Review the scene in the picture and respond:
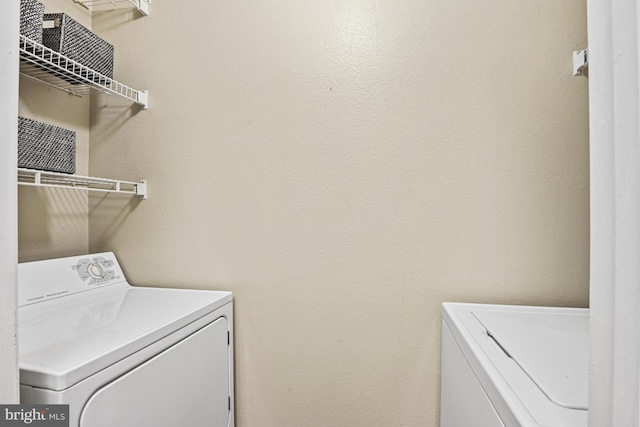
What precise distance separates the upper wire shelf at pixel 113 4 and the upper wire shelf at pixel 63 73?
0.35 m

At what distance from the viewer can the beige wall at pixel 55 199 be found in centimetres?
123

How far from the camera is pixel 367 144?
132 centimetres

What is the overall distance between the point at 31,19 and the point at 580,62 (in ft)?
5.98

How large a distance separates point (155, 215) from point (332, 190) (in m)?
0.80

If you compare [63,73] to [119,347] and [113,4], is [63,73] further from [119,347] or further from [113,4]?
[119,347]

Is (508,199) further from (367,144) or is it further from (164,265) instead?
(164,265)

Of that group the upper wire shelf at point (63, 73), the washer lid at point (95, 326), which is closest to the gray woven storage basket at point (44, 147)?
the upper wire shelf at point (63, 73)

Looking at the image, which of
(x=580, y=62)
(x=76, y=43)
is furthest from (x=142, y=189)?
(x=580, y=62)

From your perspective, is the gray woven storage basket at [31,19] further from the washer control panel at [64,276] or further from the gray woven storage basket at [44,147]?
the washer control panel at [64,276]

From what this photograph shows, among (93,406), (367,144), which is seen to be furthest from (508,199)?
(93,406)

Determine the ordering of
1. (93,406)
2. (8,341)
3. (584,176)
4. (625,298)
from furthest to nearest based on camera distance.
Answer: (584,176) < (93,406) < (8,341) < (625,298)

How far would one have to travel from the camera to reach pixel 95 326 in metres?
0.93

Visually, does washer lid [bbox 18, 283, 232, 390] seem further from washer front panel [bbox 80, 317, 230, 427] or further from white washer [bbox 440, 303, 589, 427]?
white washer [bbox 440, 303, 589, 427]

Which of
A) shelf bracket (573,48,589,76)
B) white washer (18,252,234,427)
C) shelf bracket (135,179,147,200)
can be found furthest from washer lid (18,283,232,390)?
shelf bracket (573,48,589,76)
